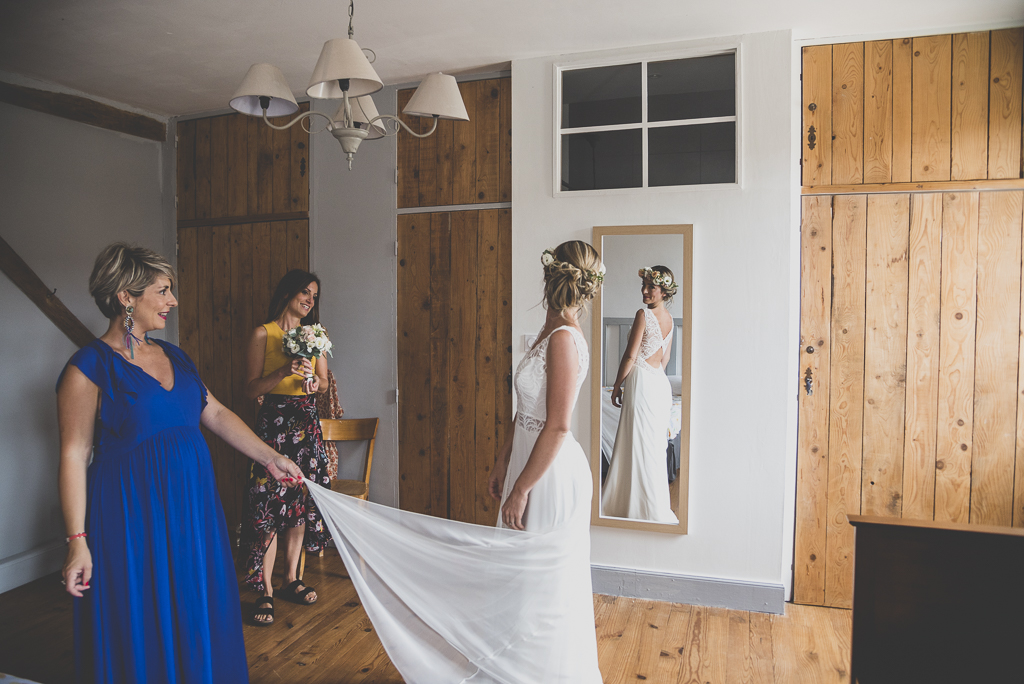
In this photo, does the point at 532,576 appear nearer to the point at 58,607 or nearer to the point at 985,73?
the point at 58,607

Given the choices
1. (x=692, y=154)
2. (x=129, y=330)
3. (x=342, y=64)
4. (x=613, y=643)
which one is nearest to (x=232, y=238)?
(x=129, y=330)

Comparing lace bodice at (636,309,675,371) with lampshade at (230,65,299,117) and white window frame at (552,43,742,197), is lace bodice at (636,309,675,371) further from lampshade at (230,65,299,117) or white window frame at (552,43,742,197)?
lampshade at (230,65,299,117)

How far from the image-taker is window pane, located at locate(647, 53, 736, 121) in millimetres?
3078

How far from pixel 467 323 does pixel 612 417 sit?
97 centimetres

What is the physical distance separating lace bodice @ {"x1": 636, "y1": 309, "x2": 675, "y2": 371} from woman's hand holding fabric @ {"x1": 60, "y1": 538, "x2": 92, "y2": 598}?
2.38m

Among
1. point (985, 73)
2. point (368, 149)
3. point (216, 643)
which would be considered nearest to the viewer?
point (216, 643)

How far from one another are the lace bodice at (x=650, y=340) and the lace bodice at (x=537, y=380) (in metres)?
1.06

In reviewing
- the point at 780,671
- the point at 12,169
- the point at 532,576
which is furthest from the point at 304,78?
the point at 780,671

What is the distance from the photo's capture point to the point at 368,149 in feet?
12.2

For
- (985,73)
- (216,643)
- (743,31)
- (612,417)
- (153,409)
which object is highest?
(743,31)

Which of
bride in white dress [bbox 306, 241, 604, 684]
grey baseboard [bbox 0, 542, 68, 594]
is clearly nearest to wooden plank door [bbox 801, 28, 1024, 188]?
bride in white dress [bbox 306, 241, 604, 684]

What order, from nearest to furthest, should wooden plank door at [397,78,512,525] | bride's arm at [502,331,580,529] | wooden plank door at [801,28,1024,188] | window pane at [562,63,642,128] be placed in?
bride's arm at [502,331,580,529] < wooden plank door at [801,28,1024,188] < window pane at [562,63,642,128] < wooden plank door at [397,78,512,525]

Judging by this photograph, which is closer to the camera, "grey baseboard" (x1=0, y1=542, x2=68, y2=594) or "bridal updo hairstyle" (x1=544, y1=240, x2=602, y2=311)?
"bridal updo hairstyle" (x1=544, y1=240, x2=602, y2=311)

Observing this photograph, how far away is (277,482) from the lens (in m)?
3.02
